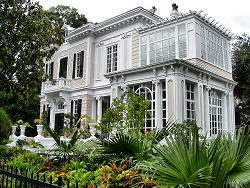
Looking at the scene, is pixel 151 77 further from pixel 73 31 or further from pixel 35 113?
pixel 35 113

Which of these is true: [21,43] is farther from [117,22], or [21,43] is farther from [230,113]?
[230,113]

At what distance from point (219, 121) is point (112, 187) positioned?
13.9 m

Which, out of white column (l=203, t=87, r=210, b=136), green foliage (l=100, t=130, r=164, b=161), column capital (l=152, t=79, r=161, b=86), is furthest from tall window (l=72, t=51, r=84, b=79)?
green foliage (l=100, t=130, r=164, b=161)

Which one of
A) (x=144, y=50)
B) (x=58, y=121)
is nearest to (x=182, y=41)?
(x=144, y=50)

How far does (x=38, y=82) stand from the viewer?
29.5 feet

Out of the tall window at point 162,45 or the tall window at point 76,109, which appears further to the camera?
the tall window at point 76,109

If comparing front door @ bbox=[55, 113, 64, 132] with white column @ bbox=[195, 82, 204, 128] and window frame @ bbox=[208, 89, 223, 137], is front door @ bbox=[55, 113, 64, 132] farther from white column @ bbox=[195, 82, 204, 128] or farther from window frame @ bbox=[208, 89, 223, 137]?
window frame @ bbox=[208, 89, 223, 137]

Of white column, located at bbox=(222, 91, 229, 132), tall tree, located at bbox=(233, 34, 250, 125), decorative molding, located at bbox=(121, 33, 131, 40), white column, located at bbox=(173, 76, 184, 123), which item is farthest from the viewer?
tall tree, located at bbox=(233, 34, 250, 125)

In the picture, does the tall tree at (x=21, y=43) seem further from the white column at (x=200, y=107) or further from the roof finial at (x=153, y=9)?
the roof finial at (x=153, y=9)

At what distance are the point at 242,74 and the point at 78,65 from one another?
15.5 m

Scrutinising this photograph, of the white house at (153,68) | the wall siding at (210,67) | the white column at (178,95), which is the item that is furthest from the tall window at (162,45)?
the white column at (178,95)

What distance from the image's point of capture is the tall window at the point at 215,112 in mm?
15711

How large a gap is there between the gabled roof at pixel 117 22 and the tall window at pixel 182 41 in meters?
2.96

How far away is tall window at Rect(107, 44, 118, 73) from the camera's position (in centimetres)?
1870
